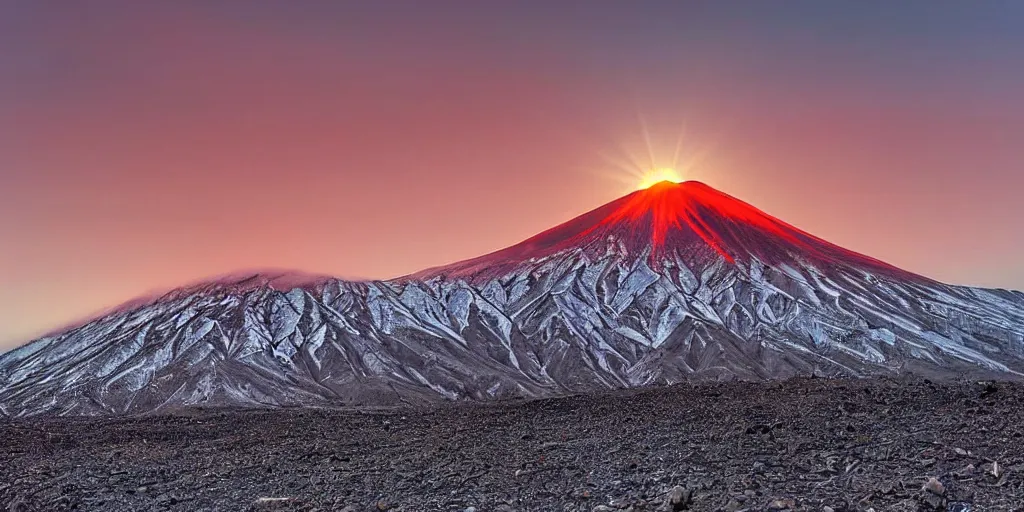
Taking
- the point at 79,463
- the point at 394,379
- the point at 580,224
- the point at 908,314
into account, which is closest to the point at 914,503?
the point at 79,463

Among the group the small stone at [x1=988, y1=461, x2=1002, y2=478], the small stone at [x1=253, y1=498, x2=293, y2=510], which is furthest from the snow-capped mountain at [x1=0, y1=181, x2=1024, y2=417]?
the small stone at [x1=988, y1=461, x2=1002, y2=478]

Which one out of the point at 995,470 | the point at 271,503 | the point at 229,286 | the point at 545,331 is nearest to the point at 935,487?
the point at 995,470

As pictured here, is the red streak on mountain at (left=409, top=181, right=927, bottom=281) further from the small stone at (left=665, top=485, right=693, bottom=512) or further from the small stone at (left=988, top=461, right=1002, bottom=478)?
the small stone at (left=665, top=485, right=693, bottom=512)

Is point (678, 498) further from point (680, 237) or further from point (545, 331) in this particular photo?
point (680, 237)

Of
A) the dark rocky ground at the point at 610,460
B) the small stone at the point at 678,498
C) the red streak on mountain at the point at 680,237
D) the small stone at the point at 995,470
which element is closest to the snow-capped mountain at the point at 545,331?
the red streak on mountain at the point at 680,237

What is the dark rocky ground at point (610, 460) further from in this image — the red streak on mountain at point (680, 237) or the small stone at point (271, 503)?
the red streak on mountain at point (680, 237)

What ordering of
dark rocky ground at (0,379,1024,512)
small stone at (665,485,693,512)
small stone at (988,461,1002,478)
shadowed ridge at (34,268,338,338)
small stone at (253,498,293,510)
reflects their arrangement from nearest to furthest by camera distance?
small stone at (988,461,1002,478), small stone at (665,485,693,512), dark rocky ground at (0,379,1024,512), small stone at (253,498,293,510), shadowed ridge at (34,268,338,338)
